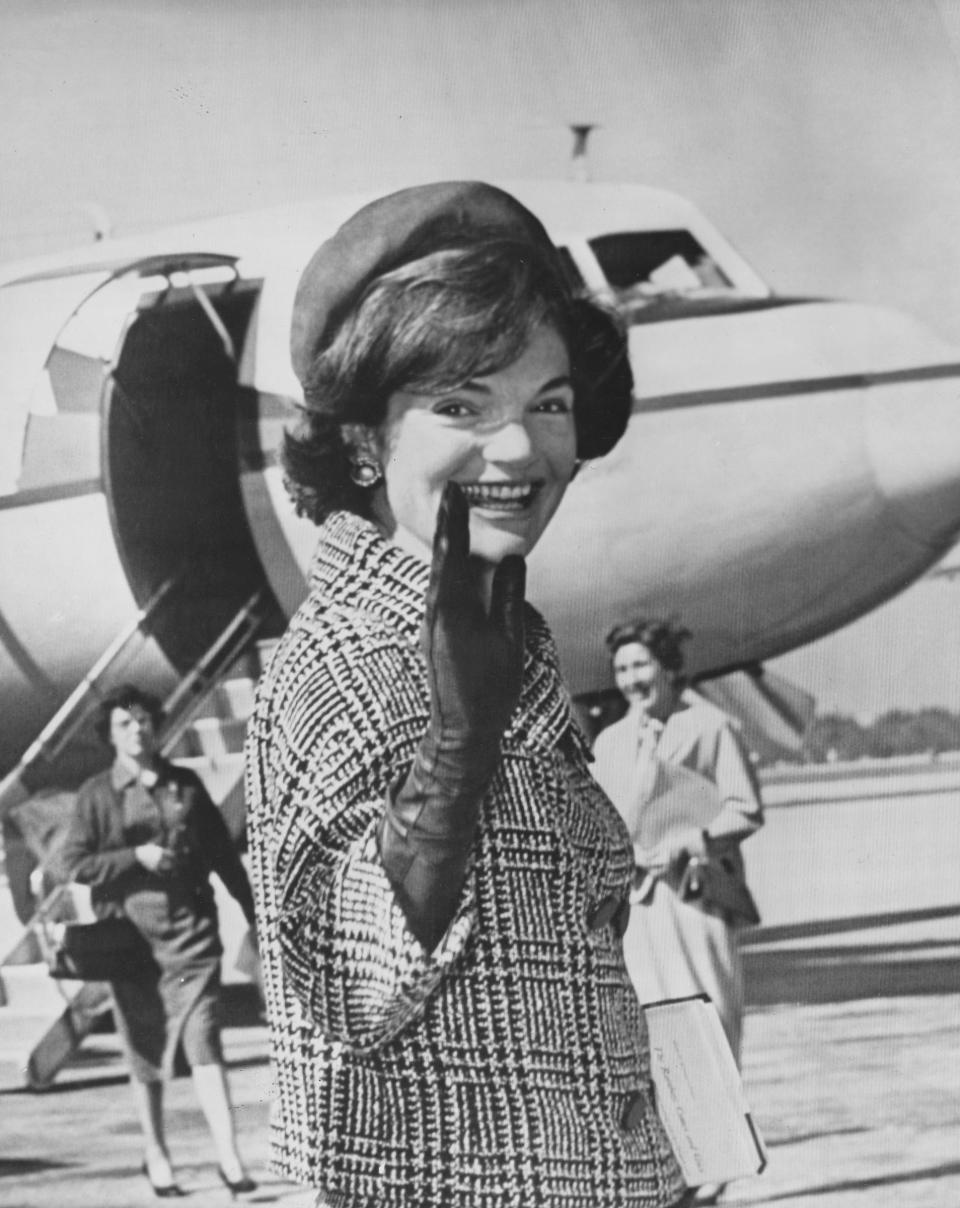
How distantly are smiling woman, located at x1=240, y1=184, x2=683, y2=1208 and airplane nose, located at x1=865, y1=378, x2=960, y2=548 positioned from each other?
A: 34.3 inches

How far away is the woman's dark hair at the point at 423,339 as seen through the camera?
4.04ft

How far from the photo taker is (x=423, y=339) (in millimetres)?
1243

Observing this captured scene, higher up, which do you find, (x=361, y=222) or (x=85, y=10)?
(x=85, y=10)

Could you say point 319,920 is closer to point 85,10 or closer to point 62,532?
point 62,532

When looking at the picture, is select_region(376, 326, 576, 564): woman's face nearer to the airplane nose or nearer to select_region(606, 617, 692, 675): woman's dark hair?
select_region(606, 617, 692, 675): woman's dark hair

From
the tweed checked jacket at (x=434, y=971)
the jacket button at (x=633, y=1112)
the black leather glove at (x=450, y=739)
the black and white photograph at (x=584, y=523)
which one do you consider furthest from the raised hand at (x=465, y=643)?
the black and white photograph at (x=584, y=523)

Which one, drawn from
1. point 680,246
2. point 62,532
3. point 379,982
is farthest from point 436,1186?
point 680,246

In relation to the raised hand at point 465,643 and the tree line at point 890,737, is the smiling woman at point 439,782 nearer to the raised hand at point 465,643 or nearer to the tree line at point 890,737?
the raised hand at point 465,643

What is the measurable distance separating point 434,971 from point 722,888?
46.6 inches

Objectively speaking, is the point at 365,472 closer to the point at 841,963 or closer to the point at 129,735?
the point at 129,735

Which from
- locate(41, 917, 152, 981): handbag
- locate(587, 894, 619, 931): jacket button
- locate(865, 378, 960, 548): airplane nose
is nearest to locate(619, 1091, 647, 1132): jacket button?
locate(587, 894, 619, 931): jacket button

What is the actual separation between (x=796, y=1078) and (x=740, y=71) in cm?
134

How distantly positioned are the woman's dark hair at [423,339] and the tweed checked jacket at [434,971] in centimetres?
12

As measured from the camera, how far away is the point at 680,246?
214 cm
